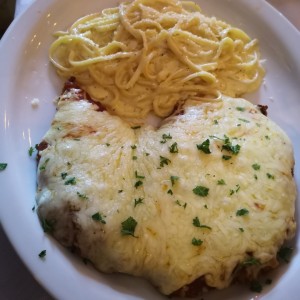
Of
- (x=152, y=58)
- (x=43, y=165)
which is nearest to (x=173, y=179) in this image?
(x=43, y=165)

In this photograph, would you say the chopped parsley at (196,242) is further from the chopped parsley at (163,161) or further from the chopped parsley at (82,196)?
the chopped parsley at (82,196)

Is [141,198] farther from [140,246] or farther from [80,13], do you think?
[80,13]

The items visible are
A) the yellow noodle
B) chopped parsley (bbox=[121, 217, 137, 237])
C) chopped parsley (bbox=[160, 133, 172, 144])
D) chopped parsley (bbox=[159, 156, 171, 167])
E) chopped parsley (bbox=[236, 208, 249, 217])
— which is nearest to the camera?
chopped parsley (bbox=[121, 217, 137, 237])

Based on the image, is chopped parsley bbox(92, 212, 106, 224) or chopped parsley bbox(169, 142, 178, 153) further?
chopped parsley bbox(169, 142, 178, 153)

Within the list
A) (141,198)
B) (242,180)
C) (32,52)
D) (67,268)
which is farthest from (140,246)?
(32,52)

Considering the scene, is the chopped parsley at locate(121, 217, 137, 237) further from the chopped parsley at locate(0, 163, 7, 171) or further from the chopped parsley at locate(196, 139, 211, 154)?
the chopped parsley at locate(0, 163, 7, 171)

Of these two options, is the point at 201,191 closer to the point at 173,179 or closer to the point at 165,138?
the point at 173,179

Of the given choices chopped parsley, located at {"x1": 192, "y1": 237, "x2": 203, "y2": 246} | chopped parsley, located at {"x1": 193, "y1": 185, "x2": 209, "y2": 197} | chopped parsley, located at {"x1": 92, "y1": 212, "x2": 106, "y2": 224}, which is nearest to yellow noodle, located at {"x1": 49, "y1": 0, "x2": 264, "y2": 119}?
chopped parsley, located at {"x1": 193, "y1": 185, "x2": 209, "y2": 197}
